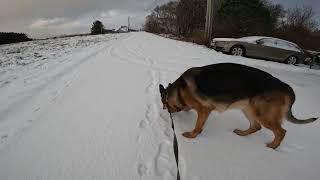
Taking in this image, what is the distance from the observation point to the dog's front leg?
11.4 ft

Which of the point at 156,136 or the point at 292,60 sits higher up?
the point at 292,60

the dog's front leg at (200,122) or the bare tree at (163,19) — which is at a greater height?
the bare tree at (163,19)

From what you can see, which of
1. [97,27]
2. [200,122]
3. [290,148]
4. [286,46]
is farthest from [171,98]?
[97,27]

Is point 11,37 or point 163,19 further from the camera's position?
point 163,19

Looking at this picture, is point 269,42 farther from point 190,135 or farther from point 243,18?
point 190,135

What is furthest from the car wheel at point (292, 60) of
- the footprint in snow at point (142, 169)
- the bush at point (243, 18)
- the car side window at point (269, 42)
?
the footprint in snow at point (142, 169)

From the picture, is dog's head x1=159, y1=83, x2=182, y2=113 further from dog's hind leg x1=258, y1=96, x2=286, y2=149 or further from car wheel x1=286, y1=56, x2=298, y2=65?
car wheel x1=286, y1=56, x2=298, y2=65

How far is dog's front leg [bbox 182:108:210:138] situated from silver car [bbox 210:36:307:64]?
11378 mm

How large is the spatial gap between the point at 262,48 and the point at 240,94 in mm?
12326

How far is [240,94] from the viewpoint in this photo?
3.25 metres

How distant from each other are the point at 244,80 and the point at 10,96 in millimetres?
4604

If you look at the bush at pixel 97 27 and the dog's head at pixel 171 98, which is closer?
the dog's head at pixel 171 98

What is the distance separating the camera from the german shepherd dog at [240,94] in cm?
319

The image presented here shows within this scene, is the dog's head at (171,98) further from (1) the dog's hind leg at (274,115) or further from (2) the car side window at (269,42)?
(2) the car side window at (269,42)
